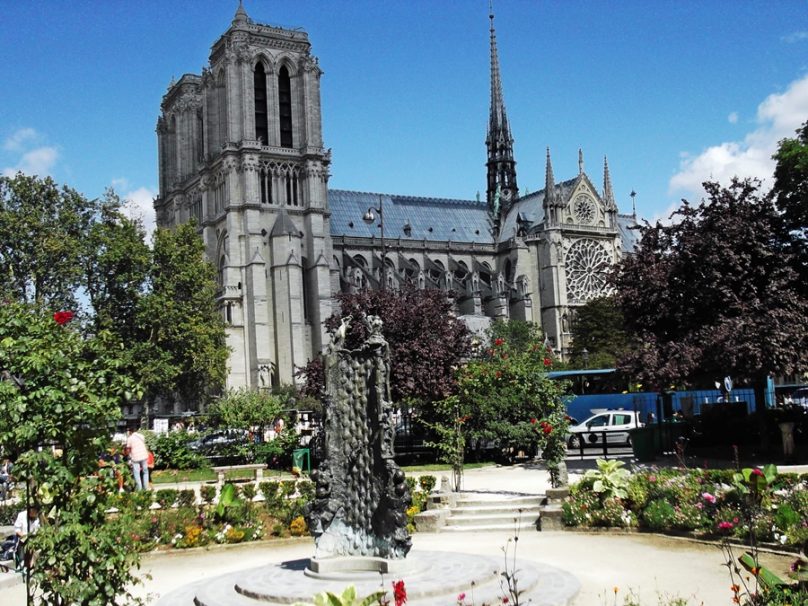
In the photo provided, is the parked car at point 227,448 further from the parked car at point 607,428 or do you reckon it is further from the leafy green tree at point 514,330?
the leafy green tree at point 514,330

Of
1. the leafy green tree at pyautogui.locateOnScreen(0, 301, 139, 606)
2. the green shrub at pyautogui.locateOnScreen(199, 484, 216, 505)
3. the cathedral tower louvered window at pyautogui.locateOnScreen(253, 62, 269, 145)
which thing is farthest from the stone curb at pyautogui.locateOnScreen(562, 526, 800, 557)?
the cathedral tower louvered window at pyautogui.locateOnScreen(253, 62, 269, 145)

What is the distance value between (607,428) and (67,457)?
26.1 m

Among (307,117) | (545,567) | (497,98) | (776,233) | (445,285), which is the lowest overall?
(545,567)

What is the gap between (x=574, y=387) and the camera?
43031 millimetres

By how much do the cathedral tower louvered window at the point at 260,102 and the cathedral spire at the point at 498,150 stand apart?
30998 millimetres

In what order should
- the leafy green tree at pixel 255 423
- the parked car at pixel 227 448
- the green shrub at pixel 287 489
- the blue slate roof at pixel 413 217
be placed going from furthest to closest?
the blue slate roof at pixel 413 217
the parked car at pixel 227 448
the leafy green tree at pixel 255 423
the green shrub at pixel 287 489

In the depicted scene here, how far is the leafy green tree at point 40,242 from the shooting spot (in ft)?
149

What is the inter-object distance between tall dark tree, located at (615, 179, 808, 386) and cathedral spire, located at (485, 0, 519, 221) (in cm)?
7205

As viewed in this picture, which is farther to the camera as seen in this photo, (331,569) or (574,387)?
(574,387)

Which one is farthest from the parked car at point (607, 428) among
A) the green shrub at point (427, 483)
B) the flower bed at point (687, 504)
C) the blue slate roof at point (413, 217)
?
the blue slate roof at point (413, 217)

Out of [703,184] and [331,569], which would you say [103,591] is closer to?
[331,569]

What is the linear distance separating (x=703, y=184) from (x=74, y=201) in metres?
32.7

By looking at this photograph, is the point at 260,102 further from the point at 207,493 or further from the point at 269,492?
the point at 269,492

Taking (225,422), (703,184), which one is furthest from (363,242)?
(703,184)
